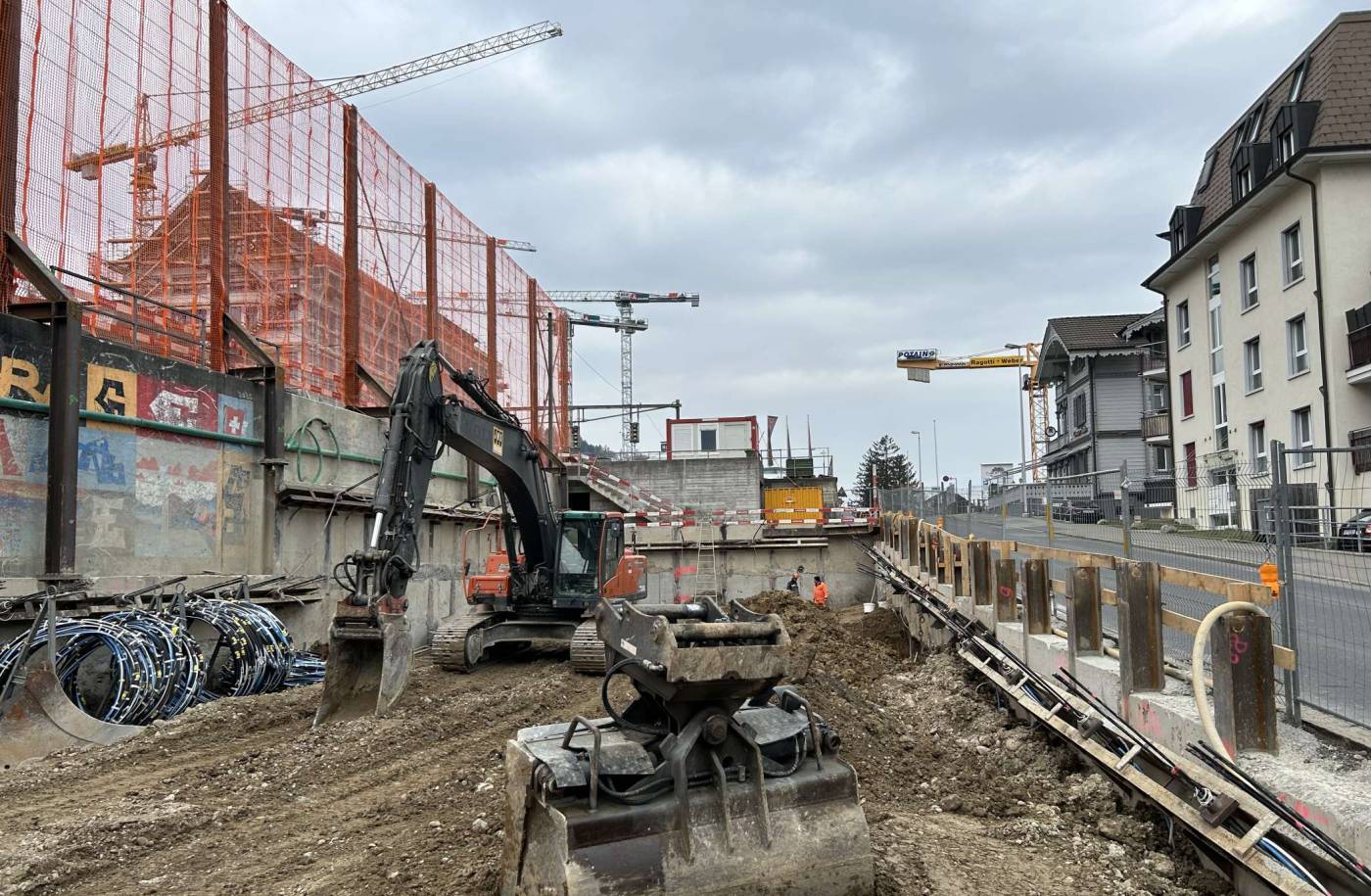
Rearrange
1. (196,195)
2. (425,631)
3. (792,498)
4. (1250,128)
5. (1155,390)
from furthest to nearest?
(1155,390)
(792,498)
(1250,128)
(425,631)
(196,195)

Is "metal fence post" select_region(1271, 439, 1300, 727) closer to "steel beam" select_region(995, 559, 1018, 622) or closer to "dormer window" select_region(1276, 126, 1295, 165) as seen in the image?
"steel beam" select_region(995, 559, 1018, 622)

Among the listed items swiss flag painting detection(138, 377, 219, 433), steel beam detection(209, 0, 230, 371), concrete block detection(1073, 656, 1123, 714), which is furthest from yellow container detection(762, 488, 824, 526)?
concrete block detection(1073, 656, 1123, 714)

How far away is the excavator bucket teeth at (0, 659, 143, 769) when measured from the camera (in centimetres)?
855

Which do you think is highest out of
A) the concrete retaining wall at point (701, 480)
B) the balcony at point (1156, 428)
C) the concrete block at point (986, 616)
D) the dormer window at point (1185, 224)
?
the dormer window at point (1185, 224)

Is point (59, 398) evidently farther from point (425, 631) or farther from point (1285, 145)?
point (1285, 145)

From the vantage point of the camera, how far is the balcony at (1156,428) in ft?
113

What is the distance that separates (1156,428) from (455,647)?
29.9 m

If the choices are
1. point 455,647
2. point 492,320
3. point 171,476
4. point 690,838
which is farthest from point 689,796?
point 492,320

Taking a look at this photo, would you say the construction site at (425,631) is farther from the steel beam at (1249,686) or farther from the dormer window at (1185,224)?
the dormer window at (1185,224)

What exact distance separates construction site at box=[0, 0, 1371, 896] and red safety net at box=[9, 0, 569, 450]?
0.07 meters

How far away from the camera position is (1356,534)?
5.37m

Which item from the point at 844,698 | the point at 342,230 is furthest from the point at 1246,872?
the point at 342,230

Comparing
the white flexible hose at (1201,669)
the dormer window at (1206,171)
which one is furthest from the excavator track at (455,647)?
the dormer window at (1206,171)

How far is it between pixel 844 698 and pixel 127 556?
964 cm
